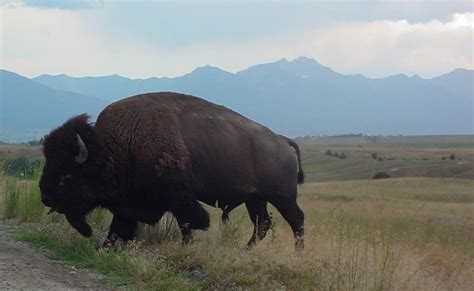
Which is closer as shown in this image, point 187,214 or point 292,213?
point 187,214

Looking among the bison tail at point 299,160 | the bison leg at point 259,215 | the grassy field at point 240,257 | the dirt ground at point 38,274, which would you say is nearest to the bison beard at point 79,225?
the grassy field at point 240,257

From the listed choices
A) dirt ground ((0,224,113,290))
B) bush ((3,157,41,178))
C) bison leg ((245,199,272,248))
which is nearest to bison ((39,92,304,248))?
bison leg ((245,199,272,248))

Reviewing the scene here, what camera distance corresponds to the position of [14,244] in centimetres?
965

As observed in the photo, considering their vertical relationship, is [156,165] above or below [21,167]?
above

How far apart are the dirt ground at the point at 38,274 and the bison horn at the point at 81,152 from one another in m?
1.30

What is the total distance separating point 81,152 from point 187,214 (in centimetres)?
158

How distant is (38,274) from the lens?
7.73 meters

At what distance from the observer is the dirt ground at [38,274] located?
23.7 ft

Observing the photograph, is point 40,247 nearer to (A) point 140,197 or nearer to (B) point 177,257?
(A) point 140,197

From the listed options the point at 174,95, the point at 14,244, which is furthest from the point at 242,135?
the point at 14,244

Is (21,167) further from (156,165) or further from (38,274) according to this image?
(38,274)

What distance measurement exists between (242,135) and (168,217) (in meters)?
1.70

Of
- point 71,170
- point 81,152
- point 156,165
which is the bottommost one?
point 71,170

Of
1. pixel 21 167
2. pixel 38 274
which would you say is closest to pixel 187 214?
pixel 38 274
